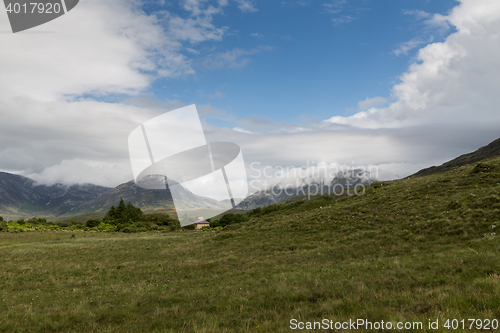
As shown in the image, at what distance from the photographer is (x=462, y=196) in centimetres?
2503

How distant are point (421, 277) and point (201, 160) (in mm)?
18136

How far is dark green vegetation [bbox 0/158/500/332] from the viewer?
8.12 metres

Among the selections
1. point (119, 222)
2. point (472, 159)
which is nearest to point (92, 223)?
point (119, 222)

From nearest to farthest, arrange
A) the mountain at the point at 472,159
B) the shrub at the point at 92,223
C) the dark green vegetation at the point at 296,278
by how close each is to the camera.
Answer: the dark green vegetation at the point at 296,278 → the shrub at the point at 92,223 → the mountain at the point at 472,159

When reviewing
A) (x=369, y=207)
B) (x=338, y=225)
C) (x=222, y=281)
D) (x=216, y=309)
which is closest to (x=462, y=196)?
(x=369, y=207)

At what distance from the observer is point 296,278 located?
13789 mm

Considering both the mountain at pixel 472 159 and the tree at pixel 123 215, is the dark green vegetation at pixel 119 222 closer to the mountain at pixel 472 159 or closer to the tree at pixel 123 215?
the tree at pixel 123 215

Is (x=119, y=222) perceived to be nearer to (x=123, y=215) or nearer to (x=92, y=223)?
(x=123, y=215)

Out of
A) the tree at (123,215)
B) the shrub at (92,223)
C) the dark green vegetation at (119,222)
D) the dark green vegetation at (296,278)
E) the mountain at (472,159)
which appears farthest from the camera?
the mountain at (472,159)

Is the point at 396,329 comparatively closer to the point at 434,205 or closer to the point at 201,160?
the point at 201,160

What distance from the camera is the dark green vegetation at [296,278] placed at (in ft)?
26.6

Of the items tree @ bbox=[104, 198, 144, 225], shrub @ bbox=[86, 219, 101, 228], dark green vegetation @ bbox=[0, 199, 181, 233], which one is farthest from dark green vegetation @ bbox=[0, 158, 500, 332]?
tree @ bbox=[104, 198, 144, 225]

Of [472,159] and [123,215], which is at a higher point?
[472,159]

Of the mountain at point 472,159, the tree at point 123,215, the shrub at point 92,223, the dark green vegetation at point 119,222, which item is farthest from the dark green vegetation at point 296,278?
the mountain at point 472,159
